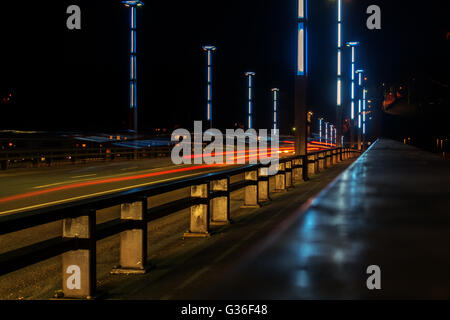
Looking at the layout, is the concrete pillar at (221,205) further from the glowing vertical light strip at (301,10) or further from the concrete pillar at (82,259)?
the glowing vertical light strip at (301,10)

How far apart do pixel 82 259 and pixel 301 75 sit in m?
16.8

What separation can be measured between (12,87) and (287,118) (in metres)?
94.9

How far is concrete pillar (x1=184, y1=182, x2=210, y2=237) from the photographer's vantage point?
32.8 ft

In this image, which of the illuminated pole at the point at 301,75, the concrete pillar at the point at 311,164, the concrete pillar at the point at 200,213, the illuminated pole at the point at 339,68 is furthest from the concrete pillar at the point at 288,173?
the illuminated pole at the point at 339,68

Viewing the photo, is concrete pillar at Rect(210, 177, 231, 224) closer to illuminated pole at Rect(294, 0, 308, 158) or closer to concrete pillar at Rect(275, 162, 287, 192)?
concrete pillar at Rect(275, 162, 287, 192)

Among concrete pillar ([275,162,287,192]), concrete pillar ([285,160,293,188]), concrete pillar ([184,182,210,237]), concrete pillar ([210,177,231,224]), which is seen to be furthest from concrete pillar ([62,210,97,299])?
concrete pillar ([285,160,293,188])

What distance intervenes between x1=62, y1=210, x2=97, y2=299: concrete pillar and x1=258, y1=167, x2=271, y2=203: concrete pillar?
9.56 m

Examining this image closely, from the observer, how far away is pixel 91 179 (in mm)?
24375

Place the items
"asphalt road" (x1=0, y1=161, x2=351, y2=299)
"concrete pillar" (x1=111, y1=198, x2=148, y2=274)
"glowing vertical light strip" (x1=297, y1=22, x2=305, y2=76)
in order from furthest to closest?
"glowing vertical light strip" (x1=297, y1=22, x2=305, y2=76)
"concrete pillar" (x1=111, y1=198, x2=148, y2=274)
"asphalt road" (x1=0, y1=161, x2=351, y2=299)

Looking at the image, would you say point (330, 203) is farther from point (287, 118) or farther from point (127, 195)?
point (287, 118)

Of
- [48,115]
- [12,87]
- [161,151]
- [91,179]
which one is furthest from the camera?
[48,115]
